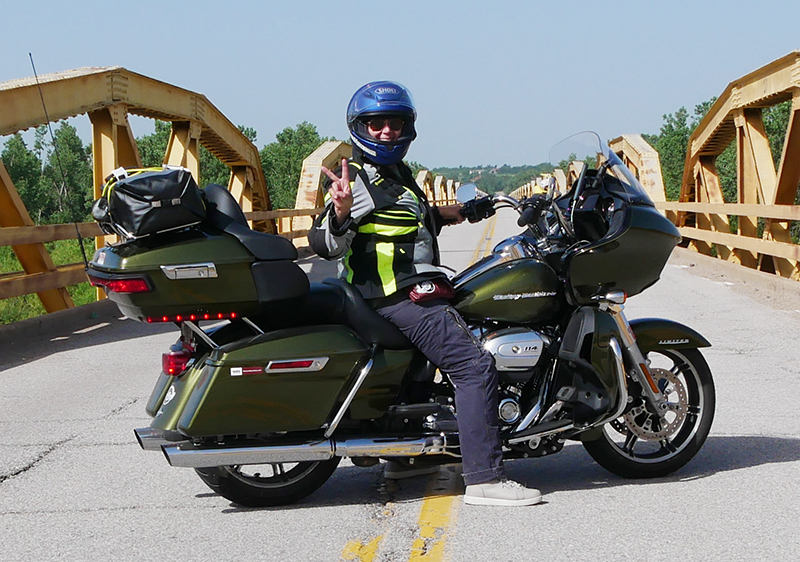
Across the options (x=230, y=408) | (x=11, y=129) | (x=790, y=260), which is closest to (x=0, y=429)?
(x=230, y=408)

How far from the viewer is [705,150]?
64.2ft

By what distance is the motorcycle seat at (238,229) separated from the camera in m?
4.07

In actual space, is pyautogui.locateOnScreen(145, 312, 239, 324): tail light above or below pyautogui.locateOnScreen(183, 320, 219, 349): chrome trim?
above

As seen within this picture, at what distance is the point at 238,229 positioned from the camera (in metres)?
4.10

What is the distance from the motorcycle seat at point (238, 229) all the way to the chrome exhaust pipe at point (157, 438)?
0.85 metres

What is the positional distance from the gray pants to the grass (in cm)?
891

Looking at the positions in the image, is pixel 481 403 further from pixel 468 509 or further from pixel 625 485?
pixel 625 485

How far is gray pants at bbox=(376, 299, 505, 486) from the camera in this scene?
423 centimetres

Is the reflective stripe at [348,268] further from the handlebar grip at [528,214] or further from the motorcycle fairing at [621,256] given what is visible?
the motorcycle fairing at [621,256]

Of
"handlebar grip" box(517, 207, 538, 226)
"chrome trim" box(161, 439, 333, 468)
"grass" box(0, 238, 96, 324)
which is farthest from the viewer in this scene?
"grass" box(0, 238, 96, 324)

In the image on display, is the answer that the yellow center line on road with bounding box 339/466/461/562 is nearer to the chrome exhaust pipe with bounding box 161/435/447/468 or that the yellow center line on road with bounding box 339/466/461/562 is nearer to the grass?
the chrome exhaust pipe with bounding box 161/435/447/468

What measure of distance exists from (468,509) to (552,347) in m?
0.82

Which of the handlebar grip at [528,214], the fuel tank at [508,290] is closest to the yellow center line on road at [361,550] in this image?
the fuel tank at [508,290]

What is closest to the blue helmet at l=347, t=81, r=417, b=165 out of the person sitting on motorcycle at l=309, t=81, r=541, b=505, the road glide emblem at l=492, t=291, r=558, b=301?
the person sitting on motorcycle at l=309, t=81, r=541, b=505
